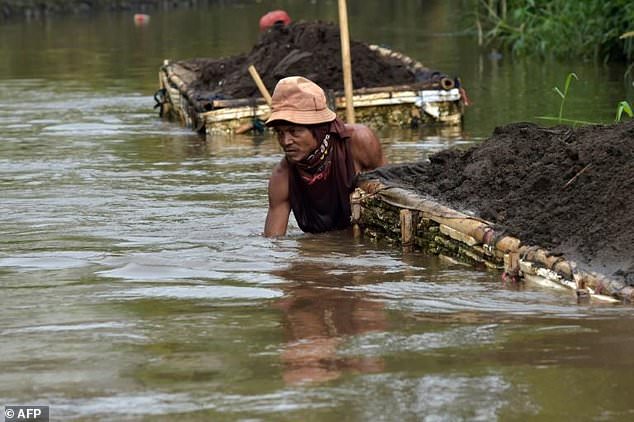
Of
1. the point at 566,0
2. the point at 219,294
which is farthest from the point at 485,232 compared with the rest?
the point at 566,0

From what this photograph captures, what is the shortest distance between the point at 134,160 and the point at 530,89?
5.38m

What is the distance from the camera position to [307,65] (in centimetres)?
1301

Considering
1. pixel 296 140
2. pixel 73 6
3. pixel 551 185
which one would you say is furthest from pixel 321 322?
pixel 73 6

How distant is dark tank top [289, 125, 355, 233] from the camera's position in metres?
6.72

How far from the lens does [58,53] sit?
2345 centimetres

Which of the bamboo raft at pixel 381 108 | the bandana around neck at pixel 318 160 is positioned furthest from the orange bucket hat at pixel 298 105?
the bamboo raft at pixel 381 108

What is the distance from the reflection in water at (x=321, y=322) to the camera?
418cm

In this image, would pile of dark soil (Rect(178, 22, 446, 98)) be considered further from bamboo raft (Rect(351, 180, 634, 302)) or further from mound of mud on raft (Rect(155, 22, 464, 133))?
bamboo raft (Rect(351, 180, 634, 302))

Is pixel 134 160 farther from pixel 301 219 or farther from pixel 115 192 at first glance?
pixel 301 219

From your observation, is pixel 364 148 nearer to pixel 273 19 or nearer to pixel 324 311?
pixel 324 311

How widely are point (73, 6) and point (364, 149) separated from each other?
31.2 m

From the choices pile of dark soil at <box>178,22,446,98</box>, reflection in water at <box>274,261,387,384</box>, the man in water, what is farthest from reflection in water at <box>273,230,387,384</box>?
pile of dark soil at <box>178,22,446,98</box>

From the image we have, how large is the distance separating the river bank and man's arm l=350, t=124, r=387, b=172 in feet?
93.5

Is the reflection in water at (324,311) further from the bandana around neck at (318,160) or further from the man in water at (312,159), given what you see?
the bandana around neck at (318,160)
